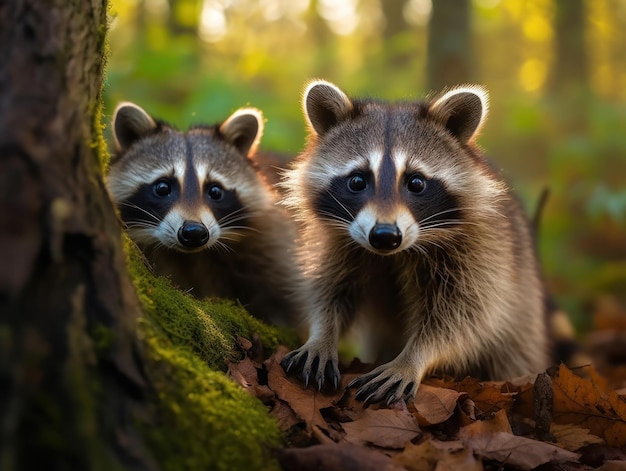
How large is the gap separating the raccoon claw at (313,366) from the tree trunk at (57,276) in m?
1.17

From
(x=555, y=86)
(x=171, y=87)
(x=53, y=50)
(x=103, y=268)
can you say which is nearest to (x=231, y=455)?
(x=103, y=268)

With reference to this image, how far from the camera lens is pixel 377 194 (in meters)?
3.57

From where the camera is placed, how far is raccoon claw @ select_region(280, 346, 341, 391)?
125 inches

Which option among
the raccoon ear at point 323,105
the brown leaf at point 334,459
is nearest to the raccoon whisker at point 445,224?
the raccoon ear at point 323,105

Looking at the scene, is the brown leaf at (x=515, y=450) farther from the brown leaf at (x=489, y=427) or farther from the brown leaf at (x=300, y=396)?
the brown leaf at (x=300, y=396)

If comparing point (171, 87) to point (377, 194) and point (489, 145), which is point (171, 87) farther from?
point (489, 145)

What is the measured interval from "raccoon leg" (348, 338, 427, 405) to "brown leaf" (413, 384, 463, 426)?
2.4 inches

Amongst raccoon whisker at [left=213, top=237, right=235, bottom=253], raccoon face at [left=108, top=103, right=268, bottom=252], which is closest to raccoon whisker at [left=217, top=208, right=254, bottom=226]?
raccoon face at [left=108, top=103, right=268, bottom=252]

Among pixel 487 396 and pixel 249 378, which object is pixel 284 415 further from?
pixel 487 396

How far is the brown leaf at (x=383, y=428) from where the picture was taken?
8.52 ft

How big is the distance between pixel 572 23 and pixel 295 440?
12.9 meters

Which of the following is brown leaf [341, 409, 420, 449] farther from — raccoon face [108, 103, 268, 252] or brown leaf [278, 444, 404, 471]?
raccoon face [108, 103, 268, 252]

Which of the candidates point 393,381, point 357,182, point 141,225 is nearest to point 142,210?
point 141,225

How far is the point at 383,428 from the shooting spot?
2.70 m
